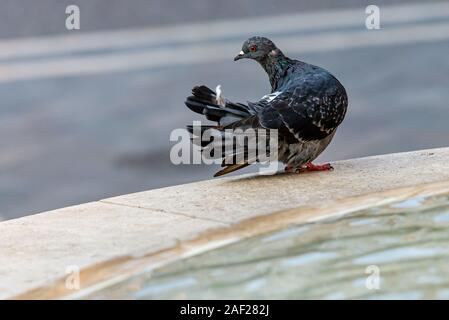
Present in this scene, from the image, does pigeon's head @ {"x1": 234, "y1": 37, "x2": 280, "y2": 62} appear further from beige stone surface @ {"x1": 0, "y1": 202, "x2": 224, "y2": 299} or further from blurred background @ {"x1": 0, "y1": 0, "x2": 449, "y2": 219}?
blurred background @ {"x1": 0, "y1": 0, "x2": 449, "y2": 219}

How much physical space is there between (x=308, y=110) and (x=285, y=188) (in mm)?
622

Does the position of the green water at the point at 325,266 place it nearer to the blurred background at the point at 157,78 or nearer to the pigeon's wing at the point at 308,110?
the pigeon's wing at the point at 308,110

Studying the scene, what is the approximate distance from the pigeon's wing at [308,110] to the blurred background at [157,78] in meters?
2.65

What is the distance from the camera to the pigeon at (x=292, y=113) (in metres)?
5.12

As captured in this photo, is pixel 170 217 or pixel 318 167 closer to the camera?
pixel 170 217

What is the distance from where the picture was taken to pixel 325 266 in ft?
12.3

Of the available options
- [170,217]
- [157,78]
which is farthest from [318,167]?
[157,78]

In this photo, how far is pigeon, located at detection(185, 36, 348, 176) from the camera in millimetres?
5121

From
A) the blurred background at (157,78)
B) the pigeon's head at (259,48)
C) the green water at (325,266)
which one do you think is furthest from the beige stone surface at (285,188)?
the blurred background at (157,78)

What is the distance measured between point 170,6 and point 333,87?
31.9 ft

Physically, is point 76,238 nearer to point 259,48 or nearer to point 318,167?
point 318,167

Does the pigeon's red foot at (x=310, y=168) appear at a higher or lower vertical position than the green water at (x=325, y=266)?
higher
